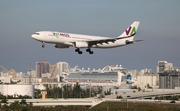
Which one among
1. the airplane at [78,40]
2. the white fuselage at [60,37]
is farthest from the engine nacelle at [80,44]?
the white fuselage at [60,37]

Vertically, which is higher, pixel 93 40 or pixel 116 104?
pixel 93 40

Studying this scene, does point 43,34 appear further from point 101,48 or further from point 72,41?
point 101,48

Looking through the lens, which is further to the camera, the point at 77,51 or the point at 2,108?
the point at 2,108

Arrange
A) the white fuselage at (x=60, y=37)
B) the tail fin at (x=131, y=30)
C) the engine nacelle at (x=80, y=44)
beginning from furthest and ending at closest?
the tail fin at (x=131, y=30)
the engine nacelle at (x=80, y=44)
the white fuselage at (x=60, y=37)

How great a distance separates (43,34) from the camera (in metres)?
111

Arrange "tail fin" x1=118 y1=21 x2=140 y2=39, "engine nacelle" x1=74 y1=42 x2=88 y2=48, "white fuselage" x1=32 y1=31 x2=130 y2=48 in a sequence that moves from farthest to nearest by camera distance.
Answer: "tail fin" x1=118 y1=21 x2=140 y2=39 → "engine nacelle" x1=74 y1=42 x2=88 y2=48 → "white fuselage" x1=32 y1=31 x2=130 y2=48

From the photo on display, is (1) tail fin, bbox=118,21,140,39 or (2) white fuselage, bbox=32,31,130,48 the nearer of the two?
(2) white fuselage, bbox=32,31,130,48

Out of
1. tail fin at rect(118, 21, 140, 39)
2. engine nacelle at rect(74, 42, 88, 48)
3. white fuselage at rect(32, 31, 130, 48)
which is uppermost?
tail fin at rect(118, 21, 140, 39)

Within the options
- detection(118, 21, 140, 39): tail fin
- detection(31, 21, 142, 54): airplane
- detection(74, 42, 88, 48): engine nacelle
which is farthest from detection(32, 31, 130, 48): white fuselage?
detection(118, 21, 140, 39): tail fin

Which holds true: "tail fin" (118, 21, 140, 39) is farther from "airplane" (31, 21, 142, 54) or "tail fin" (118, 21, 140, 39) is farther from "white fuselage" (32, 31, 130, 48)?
→ "white fuselage" (32, 31, 130, 48)

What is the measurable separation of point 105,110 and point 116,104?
24.2 metres

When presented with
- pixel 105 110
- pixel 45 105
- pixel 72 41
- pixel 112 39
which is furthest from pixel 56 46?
pixel 45 105

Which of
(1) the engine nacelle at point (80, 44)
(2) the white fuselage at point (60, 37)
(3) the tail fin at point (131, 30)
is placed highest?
(3) the tail fin at point (131, 30)

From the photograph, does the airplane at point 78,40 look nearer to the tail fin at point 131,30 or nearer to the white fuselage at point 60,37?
the white fuselage at point 60,37
